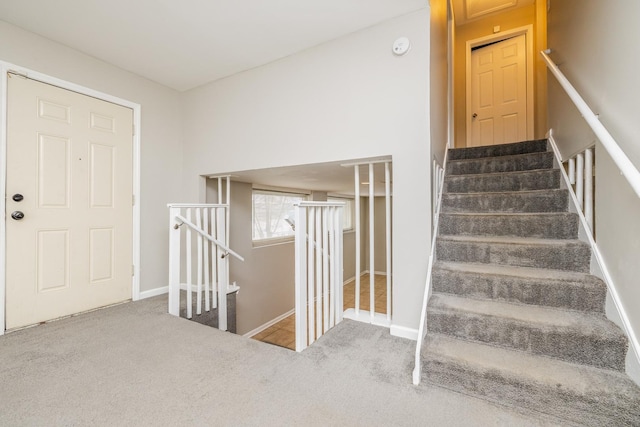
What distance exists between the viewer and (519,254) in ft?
6.22

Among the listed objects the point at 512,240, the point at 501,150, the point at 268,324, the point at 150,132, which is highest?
the point at 150,132

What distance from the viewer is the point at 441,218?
2303mm

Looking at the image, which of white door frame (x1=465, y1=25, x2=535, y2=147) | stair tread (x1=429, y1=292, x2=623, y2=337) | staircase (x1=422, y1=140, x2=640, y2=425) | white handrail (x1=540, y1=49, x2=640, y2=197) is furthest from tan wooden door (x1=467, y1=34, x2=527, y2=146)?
Answer: stair tread (x1=429, y1=292, x2=623, y2=337)

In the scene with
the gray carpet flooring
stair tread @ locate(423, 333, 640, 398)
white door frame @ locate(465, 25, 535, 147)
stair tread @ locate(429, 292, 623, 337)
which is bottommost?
the gray carpet flooring

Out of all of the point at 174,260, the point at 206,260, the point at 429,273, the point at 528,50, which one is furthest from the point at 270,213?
the point at 528,50

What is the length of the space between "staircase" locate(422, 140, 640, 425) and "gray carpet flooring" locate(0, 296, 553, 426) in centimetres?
14

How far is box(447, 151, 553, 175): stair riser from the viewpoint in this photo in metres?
2.51

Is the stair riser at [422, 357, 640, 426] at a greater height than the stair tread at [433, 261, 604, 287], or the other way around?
the stair tread at [433, 261, 604, 287]

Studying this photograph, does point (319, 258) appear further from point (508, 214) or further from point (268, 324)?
point (268, 324)

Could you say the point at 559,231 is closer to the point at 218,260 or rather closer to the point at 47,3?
the point at 218,260

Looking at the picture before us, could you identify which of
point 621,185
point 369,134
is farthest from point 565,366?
point 369,134

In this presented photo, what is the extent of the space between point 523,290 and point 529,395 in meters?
0.61

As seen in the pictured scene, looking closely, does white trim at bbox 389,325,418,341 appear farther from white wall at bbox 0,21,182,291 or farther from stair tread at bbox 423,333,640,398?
white wall at bbox 0,21,182,291

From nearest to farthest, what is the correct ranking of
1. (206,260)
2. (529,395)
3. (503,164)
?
1. (529,395)
2. (503,164)
3. (206,260)
